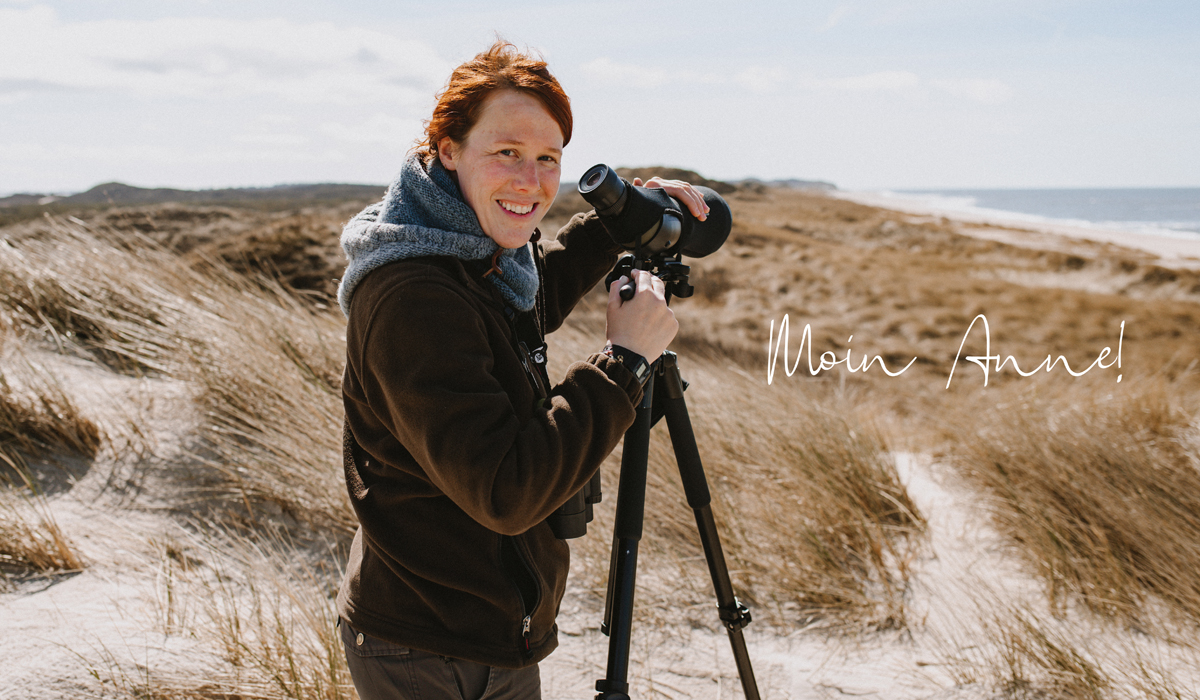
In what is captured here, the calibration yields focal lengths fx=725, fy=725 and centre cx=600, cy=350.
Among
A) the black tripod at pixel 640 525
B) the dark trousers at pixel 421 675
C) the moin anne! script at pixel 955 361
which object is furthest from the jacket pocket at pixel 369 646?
the moin anne! script at pixel 955 361

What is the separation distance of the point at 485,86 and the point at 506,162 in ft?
0.35

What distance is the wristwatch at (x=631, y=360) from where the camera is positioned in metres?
0.97

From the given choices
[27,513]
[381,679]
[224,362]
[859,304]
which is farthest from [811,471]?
[859,304]

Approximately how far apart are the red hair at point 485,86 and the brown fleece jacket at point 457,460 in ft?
0.69

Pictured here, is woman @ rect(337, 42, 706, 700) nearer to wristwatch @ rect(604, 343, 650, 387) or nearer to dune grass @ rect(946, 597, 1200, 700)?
wristwatch @ rect(604, 343, 650, 387)

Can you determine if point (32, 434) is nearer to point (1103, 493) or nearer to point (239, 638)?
point (239, 638)

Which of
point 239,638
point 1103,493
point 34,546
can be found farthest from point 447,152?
point 1103,493

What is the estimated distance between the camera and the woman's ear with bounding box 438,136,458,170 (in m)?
1.07

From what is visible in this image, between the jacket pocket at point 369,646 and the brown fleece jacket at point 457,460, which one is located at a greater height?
the brown fleece jacket at point 457,460

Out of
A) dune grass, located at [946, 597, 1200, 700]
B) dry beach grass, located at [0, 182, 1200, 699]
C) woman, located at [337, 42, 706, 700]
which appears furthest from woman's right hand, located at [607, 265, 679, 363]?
dune grass, located at [946, 597, 1200, 700]

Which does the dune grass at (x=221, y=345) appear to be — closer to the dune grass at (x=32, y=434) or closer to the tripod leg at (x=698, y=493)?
the dune grass at (x=32, y=434)

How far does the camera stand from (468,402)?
85 centimetres

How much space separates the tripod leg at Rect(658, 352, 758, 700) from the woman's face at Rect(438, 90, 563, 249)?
0.39 m

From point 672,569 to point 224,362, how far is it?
202 cm
